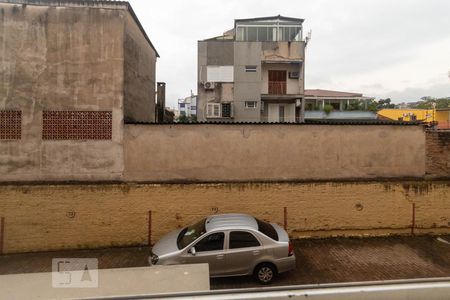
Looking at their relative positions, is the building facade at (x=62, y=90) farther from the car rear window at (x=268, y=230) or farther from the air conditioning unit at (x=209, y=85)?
the air conditioning unit at (x=209, y=85)

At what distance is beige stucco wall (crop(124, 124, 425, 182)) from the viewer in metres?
9.41

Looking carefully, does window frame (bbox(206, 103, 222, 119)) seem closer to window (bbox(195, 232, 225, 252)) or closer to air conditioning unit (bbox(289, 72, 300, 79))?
air conditioning unit (bbox(289, 72, 300, 79))

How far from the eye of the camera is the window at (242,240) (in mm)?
6602

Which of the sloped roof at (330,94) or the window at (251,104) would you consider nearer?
the window at (251,104)

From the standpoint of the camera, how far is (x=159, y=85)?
15320 millimetres

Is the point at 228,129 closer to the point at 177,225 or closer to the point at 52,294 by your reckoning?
the point at 177,225

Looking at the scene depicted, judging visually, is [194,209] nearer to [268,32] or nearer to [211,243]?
[211,243]

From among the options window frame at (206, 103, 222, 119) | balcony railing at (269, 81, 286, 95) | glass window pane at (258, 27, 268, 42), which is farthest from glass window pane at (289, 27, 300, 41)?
window frame at (206, 103, 222, 119)

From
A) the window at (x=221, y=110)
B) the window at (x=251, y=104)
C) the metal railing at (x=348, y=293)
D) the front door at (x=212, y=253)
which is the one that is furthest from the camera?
the window at (x=251, y=104)

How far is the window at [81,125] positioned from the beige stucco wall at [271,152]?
710 mm

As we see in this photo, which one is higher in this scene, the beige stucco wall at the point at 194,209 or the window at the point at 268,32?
the window at the point at 268,32

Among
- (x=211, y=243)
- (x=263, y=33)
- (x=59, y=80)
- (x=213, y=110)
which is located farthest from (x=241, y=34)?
(x=211, y=243)

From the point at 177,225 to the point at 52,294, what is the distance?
7.27 meters

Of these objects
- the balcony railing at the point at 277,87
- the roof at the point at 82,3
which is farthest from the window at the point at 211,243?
the balcony railing at the point at 277,87
